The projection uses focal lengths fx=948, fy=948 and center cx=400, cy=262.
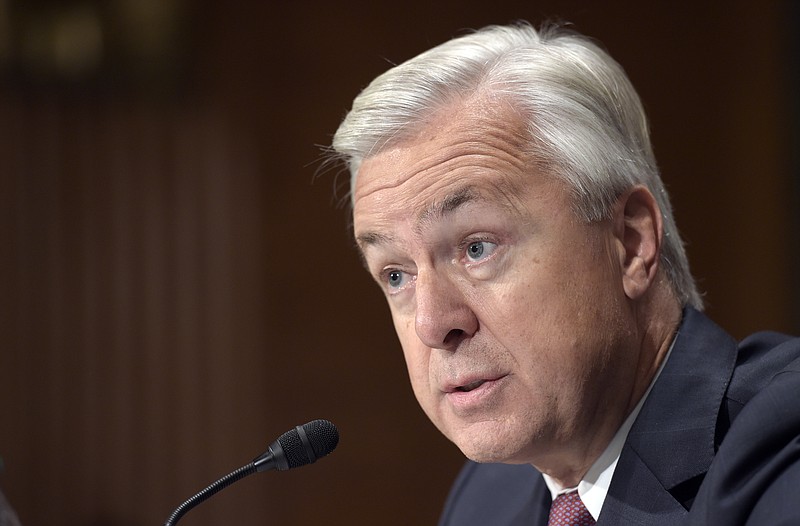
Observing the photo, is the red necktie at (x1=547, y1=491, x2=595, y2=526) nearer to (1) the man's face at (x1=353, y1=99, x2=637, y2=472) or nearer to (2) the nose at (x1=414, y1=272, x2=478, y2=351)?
(1) the man's face at (x1=353, y1=99, x2=637, y2=472)

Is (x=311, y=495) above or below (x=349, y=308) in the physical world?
below

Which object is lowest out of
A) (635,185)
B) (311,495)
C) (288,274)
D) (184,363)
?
(311,495)

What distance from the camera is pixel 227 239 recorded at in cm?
393

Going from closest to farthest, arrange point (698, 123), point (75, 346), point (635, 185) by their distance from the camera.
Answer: point (635, 185), point (75, 346), point (698, 123)

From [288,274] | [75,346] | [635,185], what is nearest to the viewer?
[635,185]

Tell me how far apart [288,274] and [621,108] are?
2.44m

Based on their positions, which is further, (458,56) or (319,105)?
(319,105)

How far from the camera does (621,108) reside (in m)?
1.76

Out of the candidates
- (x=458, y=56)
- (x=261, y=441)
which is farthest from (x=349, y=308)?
(x=458, y=56)

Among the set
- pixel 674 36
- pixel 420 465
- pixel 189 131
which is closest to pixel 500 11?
pixel 674 36

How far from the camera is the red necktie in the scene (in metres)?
1.70

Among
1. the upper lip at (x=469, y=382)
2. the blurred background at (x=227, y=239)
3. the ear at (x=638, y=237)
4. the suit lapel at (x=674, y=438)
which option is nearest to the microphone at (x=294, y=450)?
the upper lip at (x=469, y=382)

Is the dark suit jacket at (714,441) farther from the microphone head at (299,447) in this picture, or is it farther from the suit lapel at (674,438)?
the microphone head at (299,447)

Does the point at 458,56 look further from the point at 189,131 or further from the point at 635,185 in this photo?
the point at 189,131
